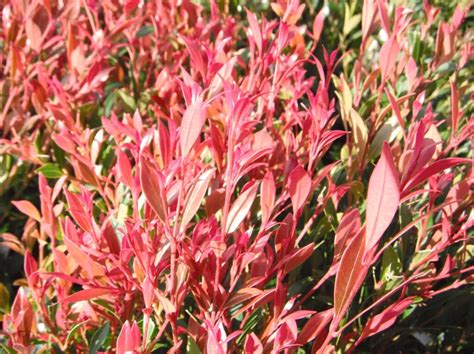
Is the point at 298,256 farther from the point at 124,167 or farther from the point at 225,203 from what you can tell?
the point at 124,167

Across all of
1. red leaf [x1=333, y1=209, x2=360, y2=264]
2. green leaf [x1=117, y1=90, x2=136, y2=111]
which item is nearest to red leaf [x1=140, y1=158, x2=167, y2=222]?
red leaf [x1=333, y1=209, x2=360, y2=264]

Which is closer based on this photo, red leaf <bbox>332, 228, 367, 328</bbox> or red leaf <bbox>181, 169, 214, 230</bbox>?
red leaf <bbox>332, 228, 367, 328</bbox>

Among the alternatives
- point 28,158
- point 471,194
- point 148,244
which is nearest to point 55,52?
point 28,158

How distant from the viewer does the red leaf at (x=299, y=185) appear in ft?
3.63

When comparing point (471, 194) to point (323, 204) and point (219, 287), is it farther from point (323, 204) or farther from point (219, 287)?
point (219, 287)

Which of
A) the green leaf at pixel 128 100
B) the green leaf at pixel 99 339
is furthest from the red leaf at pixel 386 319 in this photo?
the green leaf at pixel 128 100

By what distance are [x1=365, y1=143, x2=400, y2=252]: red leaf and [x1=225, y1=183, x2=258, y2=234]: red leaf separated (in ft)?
1.15

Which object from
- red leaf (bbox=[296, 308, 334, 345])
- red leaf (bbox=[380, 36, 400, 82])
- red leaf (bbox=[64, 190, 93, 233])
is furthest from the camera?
red leaf (bbox=[380, 36, 400, 82])

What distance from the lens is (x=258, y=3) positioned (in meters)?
2.79

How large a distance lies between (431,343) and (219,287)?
842mm

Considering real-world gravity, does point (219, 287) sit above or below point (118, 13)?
below

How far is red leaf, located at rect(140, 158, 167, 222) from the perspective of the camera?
39.6 inches

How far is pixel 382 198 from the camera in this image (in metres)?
0.79

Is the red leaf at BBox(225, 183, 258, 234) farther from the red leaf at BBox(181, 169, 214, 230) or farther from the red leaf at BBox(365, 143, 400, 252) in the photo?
the red leaf at BBox(365, 143, 400, 252)
